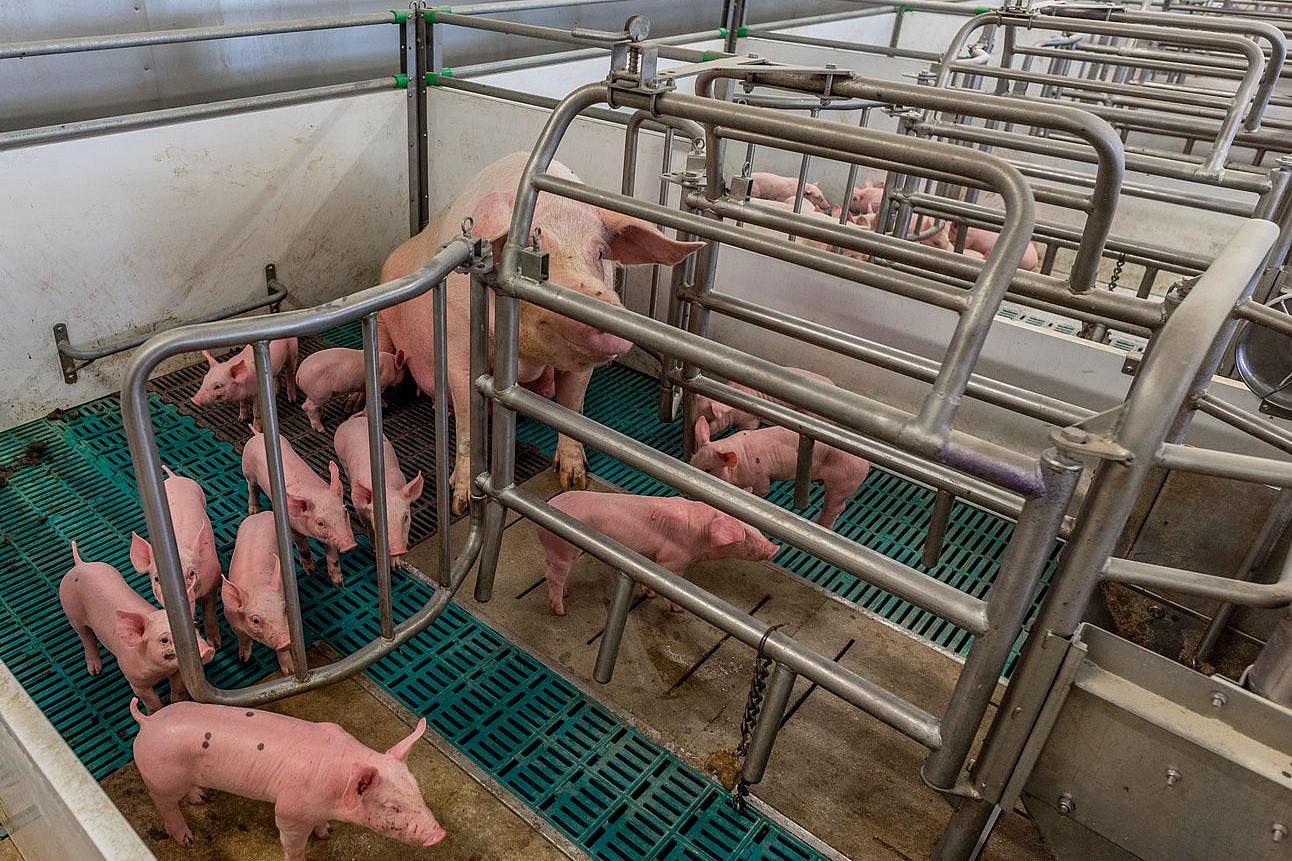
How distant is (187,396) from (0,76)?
4.55 ft

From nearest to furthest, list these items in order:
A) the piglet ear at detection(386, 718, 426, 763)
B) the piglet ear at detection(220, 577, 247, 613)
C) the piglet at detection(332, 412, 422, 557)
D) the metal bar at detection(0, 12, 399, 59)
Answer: the piglet ear at detection(386, 718, 426, 763) < the piglet ear at detection(220, 577, 247, 613) < the piglet at detection(332, 412, 422, 557) < the metal bar at detection(0, 12, 399, 59)

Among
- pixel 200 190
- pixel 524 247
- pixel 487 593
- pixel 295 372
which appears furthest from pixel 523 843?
pixel 200 190

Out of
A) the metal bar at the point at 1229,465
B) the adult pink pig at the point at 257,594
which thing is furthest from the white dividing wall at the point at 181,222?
the metal bar at the point at 1229,465

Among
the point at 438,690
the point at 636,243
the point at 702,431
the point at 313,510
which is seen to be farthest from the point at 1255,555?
the point at 313,510

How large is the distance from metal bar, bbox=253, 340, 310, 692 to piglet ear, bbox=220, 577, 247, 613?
0.29 meters

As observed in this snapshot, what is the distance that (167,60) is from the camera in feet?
12.7

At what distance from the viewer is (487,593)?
102 inches

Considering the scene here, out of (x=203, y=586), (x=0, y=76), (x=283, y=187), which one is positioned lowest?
(x=203, y=586)

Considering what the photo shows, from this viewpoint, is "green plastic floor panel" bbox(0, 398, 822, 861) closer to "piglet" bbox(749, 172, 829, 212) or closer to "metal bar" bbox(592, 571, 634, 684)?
"metal bar" bbox(592, 571, 634, 684)

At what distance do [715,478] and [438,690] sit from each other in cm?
102

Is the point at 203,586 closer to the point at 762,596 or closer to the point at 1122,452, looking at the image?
the point at 762,596

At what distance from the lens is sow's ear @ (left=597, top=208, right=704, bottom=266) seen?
271 cm

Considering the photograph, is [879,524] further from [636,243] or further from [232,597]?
[232,597]

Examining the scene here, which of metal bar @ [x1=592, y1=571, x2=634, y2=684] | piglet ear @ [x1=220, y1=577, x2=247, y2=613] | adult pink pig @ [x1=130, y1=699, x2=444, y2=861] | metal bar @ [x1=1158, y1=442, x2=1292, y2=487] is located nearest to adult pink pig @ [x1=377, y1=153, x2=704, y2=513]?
metal bar @ [x1=592, y1=571, x2=634, y2=684]
